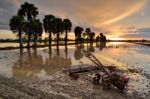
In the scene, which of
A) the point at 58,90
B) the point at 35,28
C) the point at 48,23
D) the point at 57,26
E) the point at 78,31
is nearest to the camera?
the point at 58,90

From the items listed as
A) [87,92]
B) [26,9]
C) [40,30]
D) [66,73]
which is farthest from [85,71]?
[40,30]

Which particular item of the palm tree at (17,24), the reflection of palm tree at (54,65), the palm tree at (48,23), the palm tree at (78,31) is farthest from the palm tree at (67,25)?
the reflection of palm tree at (54,65)

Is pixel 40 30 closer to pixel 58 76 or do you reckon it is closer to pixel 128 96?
pixel 58 76

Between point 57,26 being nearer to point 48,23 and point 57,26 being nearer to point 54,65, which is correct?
point 48,23

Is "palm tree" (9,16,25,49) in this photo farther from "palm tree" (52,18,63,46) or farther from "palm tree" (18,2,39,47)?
"palm tree" (52,18,63,46)

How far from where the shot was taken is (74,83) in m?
30.3

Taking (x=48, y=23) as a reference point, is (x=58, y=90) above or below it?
below

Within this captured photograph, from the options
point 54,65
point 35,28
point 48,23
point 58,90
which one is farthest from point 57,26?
point 58,90

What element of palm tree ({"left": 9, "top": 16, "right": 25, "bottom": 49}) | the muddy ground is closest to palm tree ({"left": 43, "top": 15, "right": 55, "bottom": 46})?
palm tree ({"left": 9, "top": 16, "right": 25, "bottom": 49})

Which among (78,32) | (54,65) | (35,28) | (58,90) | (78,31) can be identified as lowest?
(58,90)

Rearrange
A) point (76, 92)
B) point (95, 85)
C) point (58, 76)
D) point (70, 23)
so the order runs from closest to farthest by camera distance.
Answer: point (76, 92) < point (95, 85) < point (58, 76) < point (70, 23)

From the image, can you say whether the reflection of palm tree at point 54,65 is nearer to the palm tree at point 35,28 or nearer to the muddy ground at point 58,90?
the muddy ground at point 58,90

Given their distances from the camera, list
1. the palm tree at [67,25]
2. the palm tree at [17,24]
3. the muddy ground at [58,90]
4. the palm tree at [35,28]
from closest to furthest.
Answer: the muddy ground at [58,90] → the palm tree at [17,24] → the palm tree at [35,28] → the palm tree at [67,25]

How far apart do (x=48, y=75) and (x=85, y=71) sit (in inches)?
266
